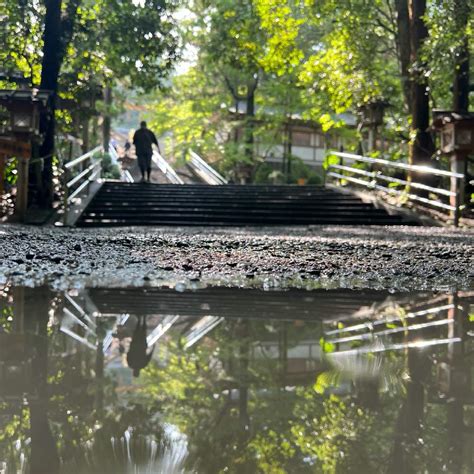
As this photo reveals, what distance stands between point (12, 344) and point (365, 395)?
1.59 metres

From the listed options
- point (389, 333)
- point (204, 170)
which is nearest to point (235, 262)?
point (389, 333)

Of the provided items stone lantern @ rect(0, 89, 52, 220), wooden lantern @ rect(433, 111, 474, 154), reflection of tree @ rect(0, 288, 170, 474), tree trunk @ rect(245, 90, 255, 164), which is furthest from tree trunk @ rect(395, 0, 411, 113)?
reflection of tree @ rect(0, 288, 170, 474)

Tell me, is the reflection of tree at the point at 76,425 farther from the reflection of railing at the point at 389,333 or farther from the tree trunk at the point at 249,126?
the tree trunk at the point at 249,126

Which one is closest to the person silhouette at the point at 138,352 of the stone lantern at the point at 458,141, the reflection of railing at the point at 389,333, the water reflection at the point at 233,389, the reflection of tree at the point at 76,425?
the water reflection at the point at 233,389

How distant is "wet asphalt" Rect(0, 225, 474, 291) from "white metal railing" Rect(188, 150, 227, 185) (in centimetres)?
1752

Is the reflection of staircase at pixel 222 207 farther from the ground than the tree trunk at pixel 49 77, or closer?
closer

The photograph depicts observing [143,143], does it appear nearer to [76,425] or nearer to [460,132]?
[460,132]

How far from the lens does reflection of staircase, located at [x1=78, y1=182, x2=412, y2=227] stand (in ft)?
46.2

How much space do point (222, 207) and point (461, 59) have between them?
599cm

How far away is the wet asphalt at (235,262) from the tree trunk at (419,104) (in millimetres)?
7989

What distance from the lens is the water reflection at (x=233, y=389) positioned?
5.53 feet

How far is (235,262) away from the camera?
6.41m

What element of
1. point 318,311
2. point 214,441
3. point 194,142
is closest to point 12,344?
A: point 214,441

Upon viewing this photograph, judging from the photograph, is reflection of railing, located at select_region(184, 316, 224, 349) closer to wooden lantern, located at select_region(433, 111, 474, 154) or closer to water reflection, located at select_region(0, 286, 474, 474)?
water reflection, located at select_region(0, 286, 474, 474)
